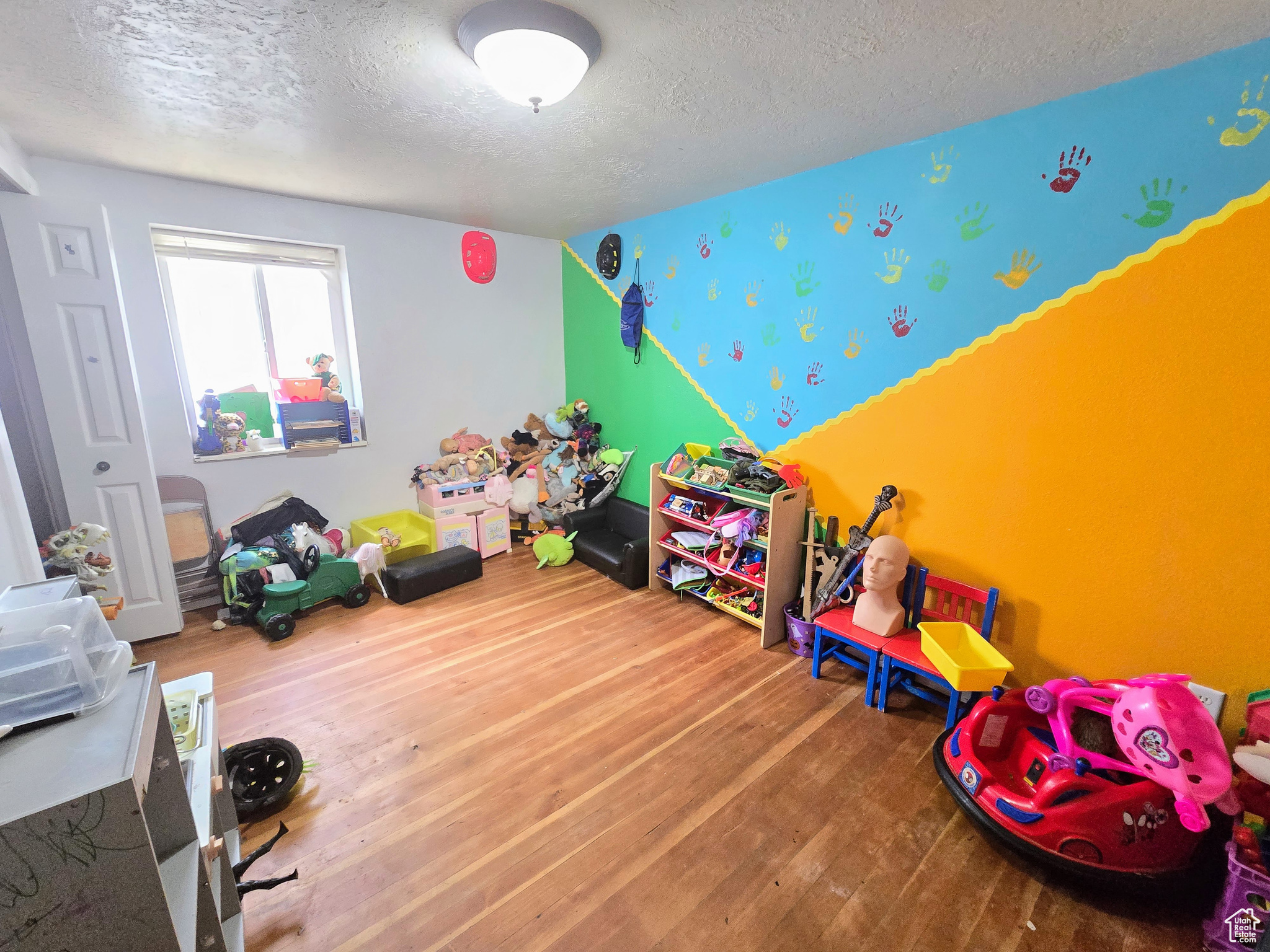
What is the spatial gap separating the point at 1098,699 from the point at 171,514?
15.3 ft

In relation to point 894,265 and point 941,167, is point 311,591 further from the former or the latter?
point 941,167

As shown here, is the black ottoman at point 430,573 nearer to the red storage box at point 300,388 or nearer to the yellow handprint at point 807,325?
the red storage box at point 300,388

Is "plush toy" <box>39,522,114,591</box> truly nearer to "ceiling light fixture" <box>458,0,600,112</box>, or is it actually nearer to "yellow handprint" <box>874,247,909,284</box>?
"ceiling light fixture" <box>458,0,600,112</box>

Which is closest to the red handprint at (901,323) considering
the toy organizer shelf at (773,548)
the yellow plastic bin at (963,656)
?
the toy organizer shelf at (773,548)

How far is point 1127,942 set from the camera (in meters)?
1.49

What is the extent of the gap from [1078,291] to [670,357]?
2.32 meters

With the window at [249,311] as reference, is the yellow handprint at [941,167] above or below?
above

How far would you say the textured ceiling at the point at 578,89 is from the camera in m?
1.48


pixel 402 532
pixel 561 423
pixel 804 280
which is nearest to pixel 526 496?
pixel 561 423

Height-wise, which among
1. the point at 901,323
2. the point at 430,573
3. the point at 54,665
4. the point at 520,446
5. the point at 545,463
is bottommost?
the point at 430,573

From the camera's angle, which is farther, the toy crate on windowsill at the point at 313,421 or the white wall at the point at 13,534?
the toy crate on windowsill at the point at 313,421

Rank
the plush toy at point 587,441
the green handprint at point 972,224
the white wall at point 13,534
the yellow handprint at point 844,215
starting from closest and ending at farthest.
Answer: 1. the white wall at point 13,534
2. the green handprint at point 972,224
3. the yellow handprint at point 844,215
4. the plush toy at point 587,441

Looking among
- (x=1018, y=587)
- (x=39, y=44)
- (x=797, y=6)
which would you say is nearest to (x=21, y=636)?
(x=39, y=44)

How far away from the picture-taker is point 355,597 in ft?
11.1
